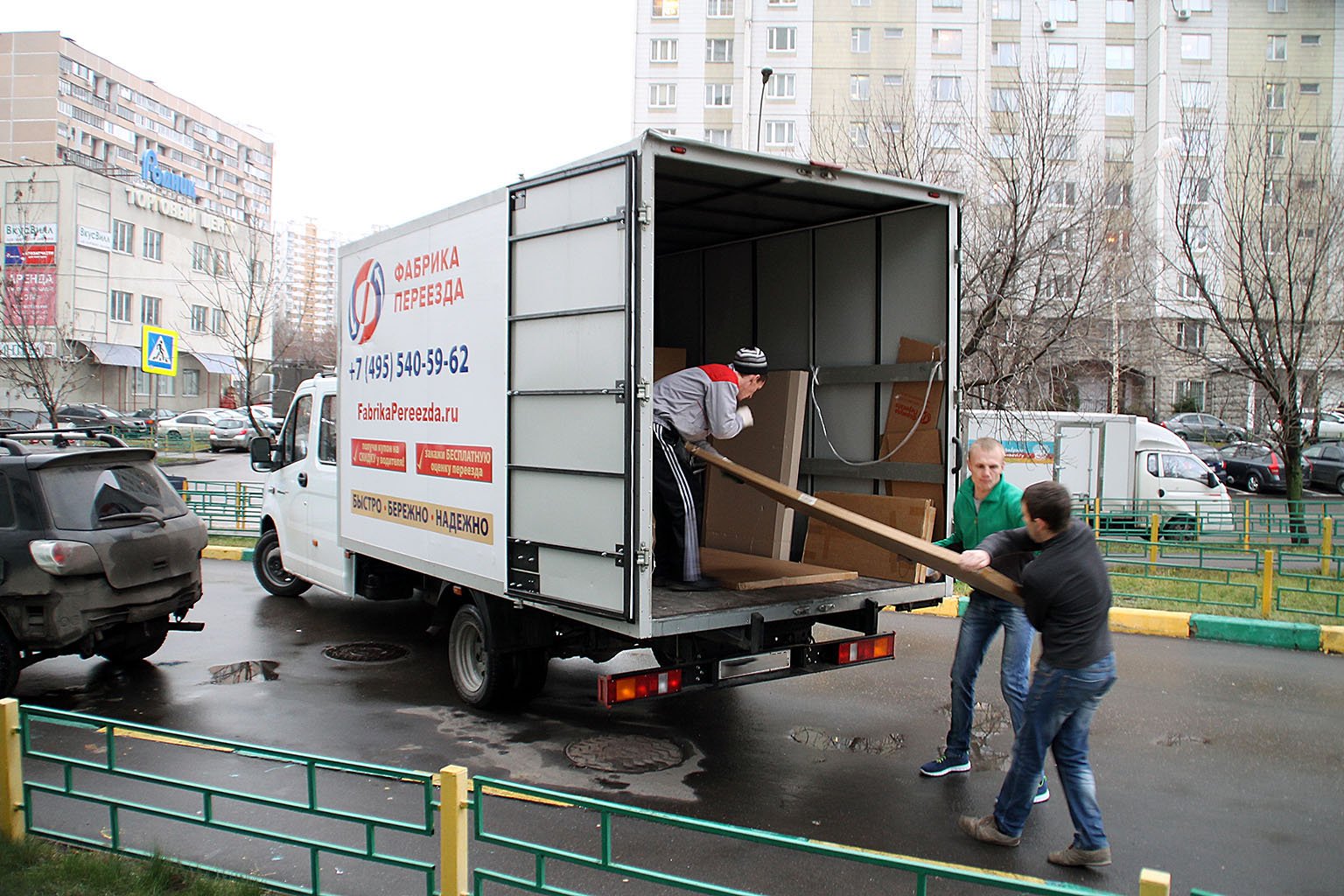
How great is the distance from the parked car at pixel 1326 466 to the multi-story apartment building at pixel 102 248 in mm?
29833

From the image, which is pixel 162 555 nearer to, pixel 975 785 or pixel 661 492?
pixel 661 492

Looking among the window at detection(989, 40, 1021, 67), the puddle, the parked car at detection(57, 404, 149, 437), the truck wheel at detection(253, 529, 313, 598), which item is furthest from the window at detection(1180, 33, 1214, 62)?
the puddle

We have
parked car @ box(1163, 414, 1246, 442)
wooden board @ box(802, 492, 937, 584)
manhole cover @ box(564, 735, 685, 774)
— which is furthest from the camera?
parked car @ box(1163, 414, 1246, 442)

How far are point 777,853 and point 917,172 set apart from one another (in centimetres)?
1244

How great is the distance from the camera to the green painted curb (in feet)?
29.0

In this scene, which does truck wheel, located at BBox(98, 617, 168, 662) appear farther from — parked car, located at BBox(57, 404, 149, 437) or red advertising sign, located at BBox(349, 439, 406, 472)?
parked car, located at BBox(57, 404, 149, 437)

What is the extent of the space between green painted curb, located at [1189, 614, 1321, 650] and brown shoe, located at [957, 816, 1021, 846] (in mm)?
5667

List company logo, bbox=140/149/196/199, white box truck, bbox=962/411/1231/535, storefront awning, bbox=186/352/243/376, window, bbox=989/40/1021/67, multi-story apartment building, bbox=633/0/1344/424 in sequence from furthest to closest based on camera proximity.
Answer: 1. company logo, bbox=140/149/196/199
2. storefront awning, bbox=186/352/243/376
3. window, bbox=989/40/1021/67
4. multi-story apartment building, bbox=633/0/1344/424
5. white box truck, bbox=962/411/1231/535

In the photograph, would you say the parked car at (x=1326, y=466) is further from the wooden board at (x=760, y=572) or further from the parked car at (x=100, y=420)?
the parked car at (x=100, y=420)

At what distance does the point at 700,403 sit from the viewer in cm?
612

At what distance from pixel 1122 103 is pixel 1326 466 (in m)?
24.3

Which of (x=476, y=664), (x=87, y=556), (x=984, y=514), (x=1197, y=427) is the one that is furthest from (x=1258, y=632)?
(x=1197, y=427)

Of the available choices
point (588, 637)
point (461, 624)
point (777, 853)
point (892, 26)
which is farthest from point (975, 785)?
point (892, 26)

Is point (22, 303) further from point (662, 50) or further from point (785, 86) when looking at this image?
point (785, 86)
